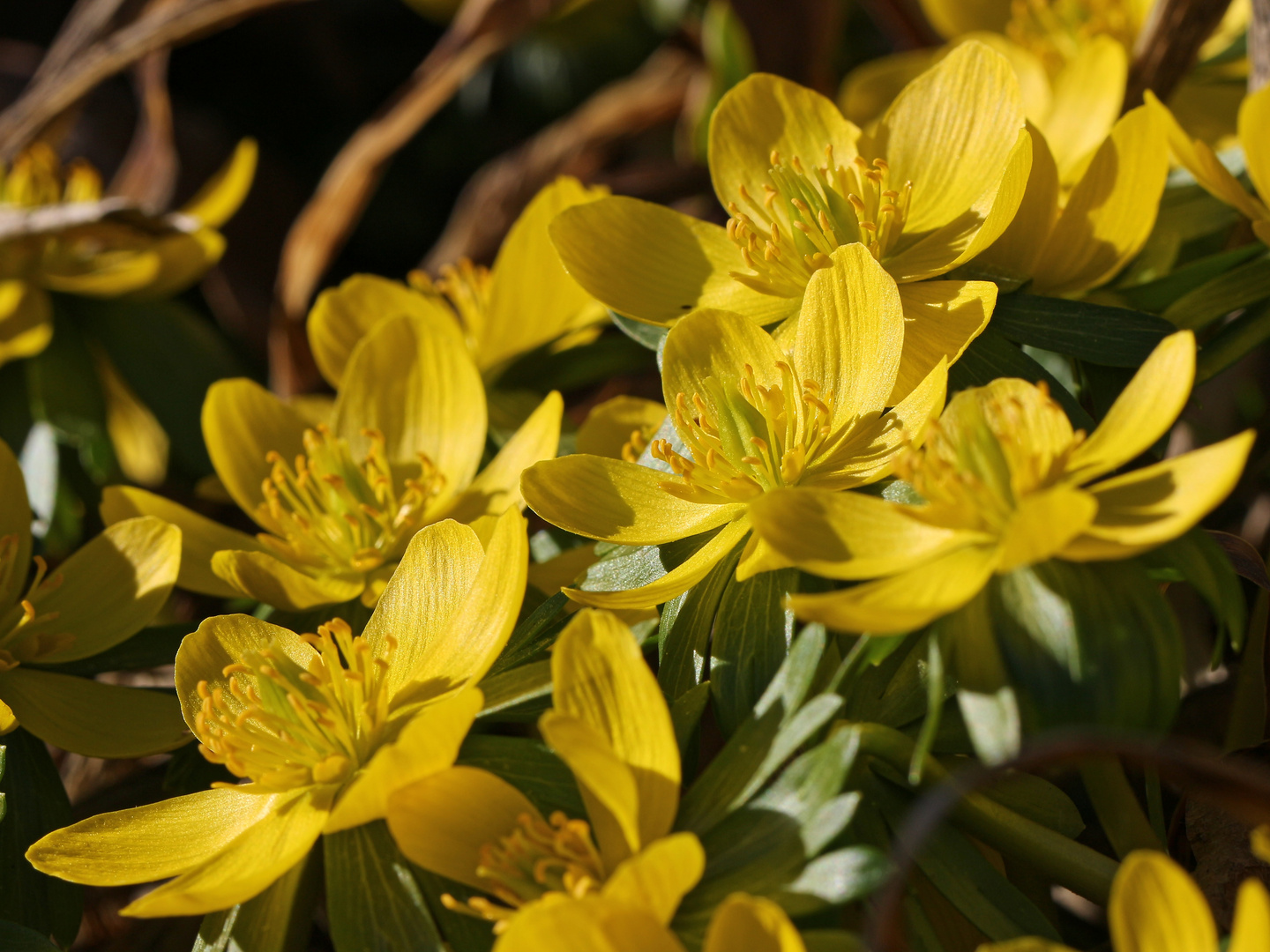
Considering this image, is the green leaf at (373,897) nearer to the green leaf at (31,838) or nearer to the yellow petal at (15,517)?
the green leaf at (31,838)

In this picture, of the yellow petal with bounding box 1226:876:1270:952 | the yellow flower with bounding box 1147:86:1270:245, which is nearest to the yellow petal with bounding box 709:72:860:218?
the yellow flower with bounding box 1147:86:1270:245

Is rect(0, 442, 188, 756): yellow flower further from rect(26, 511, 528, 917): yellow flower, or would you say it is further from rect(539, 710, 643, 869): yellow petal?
rect(539, 710, 643, 869): yellow petal

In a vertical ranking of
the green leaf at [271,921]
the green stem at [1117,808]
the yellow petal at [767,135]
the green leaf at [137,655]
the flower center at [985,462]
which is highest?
the yellow petal at [767,135]

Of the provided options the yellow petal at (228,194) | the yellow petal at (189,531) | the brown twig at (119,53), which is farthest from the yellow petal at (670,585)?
the brown twig at (119,53)

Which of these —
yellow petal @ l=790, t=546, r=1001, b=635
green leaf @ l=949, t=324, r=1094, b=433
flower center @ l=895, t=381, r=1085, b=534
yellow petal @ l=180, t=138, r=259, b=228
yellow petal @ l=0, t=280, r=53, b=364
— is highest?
yellow petal @ l=180, t=138, r=259, b=228

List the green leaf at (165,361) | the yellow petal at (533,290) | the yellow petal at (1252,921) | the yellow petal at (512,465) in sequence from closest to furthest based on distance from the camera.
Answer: the yellow petal at (1252,921), the yellow petal at (512,465), the yellow petal at (533,290), the green leaf at (165,361)

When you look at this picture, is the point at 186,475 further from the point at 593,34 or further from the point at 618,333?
the point at 593,34

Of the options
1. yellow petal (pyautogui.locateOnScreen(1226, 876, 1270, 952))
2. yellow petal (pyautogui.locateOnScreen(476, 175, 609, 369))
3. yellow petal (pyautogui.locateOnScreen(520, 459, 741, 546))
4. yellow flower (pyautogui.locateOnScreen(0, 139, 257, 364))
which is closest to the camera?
yellow petal (pyautogui.locateOnScreen(1226, 876, 1270, 952))
